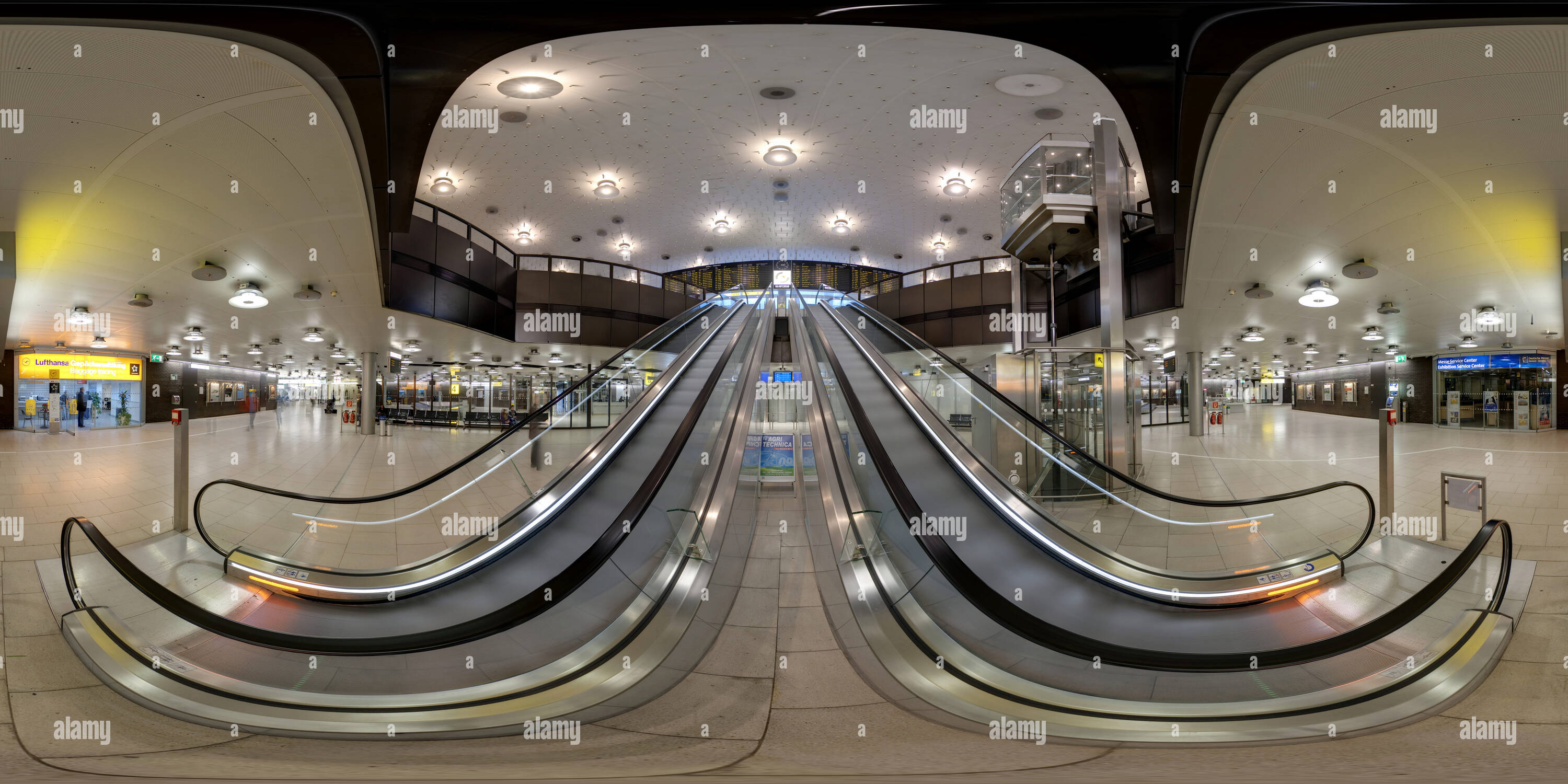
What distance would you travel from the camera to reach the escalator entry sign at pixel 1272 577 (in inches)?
152

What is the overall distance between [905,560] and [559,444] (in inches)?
216

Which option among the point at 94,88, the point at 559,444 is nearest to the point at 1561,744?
the point at 559,444

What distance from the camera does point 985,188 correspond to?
42.2 feet

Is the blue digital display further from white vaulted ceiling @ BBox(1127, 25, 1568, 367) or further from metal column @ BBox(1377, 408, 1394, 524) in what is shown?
metal column @ BBox(1377, 408, 1394, 524)

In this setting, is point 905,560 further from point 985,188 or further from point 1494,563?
point 985,188

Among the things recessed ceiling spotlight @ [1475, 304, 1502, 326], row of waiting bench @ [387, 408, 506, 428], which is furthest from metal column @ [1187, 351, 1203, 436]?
row of waiting bench @ [387, 408, 506, 428]

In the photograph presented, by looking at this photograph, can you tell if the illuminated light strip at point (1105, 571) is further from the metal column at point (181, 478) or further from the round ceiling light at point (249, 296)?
the round ceiling light at point (249, 296)

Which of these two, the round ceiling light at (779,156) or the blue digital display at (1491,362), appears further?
the blue digital display at (1491,362)

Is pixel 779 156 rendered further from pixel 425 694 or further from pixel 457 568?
pixel 425 694

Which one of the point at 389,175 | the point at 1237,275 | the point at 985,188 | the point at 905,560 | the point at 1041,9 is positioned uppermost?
the point at 985,188

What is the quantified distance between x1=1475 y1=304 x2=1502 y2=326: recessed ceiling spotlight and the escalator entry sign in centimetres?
1232

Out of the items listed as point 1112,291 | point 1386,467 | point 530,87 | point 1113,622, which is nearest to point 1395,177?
point 1112,291

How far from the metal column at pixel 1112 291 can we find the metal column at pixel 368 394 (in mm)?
16280

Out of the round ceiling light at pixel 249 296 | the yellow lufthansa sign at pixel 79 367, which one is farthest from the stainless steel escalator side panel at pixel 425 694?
the yellow lufthansa sign at pixel 79 367
